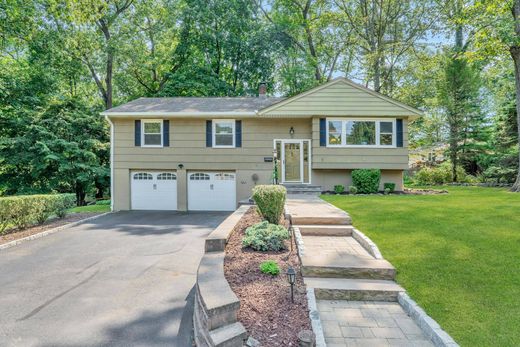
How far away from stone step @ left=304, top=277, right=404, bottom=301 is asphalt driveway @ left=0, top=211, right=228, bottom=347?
66.1 inches

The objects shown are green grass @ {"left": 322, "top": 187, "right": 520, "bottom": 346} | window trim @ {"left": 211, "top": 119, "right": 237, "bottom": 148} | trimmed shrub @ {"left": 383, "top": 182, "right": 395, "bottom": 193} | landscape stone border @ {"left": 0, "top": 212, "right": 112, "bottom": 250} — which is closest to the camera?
green grass @ {"left": 322, "top": 187, "right": 520, "bottom": 346}

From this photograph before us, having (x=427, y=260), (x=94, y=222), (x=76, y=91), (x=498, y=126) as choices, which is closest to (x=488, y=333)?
(x=427, y=260)

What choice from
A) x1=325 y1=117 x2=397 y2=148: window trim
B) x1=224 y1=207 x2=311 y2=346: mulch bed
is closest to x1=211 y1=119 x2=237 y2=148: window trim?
x1=325 y1=117 x2=397 y2=148: window trim

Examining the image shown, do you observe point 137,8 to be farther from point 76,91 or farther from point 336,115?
point 336,115

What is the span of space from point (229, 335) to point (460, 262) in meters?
3.45

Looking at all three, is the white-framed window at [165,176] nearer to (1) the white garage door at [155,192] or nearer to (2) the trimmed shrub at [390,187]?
(1) the white garage door at [155,192]

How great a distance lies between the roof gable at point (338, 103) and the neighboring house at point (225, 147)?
0.06 metres

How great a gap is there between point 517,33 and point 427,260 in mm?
10701

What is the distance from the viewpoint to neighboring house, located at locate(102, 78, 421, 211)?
12.0 meters

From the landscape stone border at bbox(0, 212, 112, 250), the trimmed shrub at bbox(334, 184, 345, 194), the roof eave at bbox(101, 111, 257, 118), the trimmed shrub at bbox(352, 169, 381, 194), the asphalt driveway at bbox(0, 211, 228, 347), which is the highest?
the roof eave at bbox(101, 111, 257, 118)

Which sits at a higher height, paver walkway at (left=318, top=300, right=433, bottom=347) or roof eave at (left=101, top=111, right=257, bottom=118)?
roof eave at (left=101, top=111, right=257, bottom=118)

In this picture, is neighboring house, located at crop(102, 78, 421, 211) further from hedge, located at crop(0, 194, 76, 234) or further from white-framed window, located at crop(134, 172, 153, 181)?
hedge, located at crop(0, 194, 76, 234)

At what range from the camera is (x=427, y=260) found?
4.07 metres

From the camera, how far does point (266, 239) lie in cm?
451
